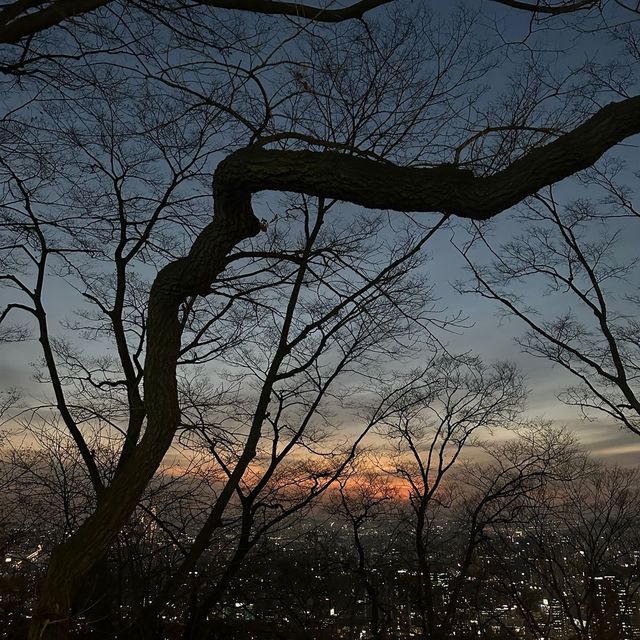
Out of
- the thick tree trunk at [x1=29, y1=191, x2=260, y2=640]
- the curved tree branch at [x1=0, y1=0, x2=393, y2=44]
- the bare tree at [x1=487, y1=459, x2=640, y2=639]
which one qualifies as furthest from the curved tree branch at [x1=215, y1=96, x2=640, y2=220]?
the bare tree at [x1=487, y1=459, x2=640, y2=639]

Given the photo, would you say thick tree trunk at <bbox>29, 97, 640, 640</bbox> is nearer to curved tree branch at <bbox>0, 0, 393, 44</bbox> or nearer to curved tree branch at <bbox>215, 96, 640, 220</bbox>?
curved tree branch at <bbox>215, 96, 640, 220</bbox>

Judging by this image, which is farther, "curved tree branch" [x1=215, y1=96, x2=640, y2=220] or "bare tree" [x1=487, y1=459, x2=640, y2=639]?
"bare tree" [x1=487, y1=459, x2=640, y2=639]

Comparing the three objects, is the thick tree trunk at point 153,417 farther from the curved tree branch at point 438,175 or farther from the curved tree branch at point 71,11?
the curved tree branch at point 71,11

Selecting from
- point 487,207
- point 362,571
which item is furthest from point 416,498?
point 487,207

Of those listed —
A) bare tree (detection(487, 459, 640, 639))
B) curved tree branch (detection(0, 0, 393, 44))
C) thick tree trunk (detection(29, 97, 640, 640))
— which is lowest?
bare tree (detection(487, 459, 640, 639))

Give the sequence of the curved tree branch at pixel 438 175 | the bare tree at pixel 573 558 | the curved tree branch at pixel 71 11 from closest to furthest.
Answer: the curved tree branch at pixel 438 175
the curved tree branch at pixel 71 11
the bare tree at pixel 573 558

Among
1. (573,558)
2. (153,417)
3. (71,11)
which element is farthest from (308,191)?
(573,558)

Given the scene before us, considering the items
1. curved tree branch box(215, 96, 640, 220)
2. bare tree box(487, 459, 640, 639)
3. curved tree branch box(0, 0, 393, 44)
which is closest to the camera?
curved tree branch box(215, 96, 640, 220)

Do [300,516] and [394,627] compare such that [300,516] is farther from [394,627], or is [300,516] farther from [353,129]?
[353,129]

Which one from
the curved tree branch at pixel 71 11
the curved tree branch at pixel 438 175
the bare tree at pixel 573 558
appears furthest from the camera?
the bare tree at pixel 573 558

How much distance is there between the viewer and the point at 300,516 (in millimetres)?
5609

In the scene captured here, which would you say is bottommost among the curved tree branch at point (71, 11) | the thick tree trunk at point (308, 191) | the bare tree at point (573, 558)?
the bare tree at point (573, 558)

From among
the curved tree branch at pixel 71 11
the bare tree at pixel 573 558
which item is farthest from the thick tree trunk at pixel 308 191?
the bare tree at pixel 573 558

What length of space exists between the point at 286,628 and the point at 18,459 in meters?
3.20
